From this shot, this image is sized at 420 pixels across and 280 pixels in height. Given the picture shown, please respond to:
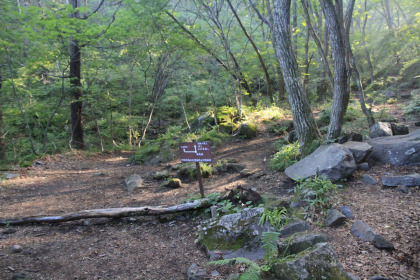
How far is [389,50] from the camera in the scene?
19.4 metres

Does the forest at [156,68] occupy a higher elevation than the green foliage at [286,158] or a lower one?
higher

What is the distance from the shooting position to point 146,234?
461 cm

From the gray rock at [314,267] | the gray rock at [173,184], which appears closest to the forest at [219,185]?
the gray rock at [314,267]

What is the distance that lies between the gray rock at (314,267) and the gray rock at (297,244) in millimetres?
357

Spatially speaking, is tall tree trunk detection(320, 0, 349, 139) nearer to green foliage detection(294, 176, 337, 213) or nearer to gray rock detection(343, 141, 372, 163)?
gray rock detection(343, 141, 372, 163)

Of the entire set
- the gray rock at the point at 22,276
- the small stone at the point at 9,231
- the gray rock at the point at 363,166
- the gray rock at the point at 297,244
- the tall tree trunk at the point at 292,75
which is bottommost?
the gray rock at the point at 22,276

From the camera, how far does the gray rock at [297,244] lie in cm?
280

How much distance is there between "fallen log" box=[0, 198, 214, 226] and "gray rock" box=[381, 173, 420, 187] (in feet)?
10.5

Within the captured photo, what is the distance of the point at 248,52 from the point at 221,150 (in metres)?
6.74

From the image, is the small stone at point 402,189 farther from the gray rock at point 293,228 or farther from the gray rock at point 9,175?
the gray rock at point 9,175

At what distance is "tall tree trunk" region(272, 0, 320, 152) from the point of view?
6.52 meters

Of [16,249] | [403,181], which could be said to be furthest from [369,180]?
[16,249]

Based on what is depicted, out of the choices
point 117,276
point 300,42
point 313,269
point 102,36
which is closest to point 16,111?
point 102,36

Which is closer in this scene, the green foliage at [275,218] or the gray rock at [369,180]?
the green foliage at [275,218]
